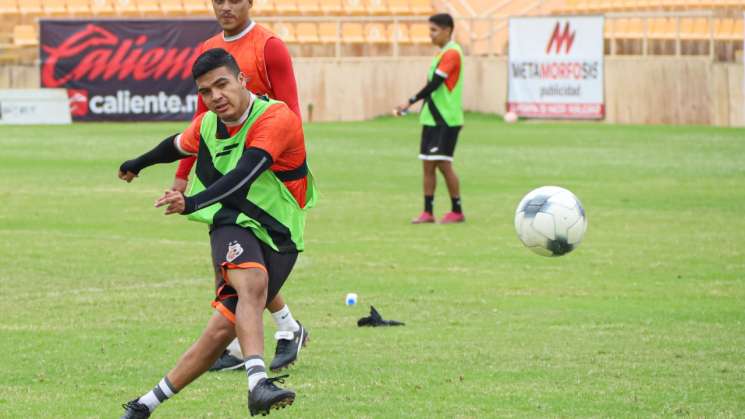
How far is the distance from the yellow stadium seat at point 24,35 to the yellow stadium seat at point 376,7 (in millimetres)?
9177

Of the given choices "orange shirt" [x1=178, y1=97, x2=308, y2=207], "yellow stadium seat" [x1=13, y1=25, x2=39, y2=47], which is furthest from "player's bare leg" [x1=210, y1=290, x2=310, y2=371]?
"yellow stadium seat" [x1=13, y1=25, x2=39, y2=47]

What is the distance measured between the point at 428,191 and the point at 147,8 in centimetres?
2217

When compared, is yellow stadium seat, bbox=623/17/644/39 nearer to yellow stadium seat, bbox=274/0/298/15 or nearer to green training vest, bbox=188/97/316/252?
yellow stadium seat, bbox=274/0/298/15

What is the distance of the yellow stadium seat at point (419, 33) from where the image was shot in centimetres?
3631

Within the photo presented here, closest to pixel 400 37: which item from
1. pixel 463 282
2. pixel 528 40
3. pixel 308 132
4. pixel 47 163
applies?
pixel 528 40

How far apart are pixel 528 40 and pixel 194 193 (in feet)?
87.5

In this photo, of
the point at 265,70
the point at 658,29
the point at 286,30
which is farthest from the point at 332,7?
the point at 265,70

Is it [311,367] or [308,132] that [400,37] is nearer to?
[308,132]

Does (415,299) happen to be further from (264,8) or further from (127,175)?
(264,8)

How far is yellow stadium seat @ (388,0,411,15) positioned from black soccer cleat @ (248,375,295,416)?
32726 millimetres

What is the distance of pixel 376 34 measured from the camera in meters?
35.6

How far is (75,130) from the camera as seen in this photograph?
93.0ft

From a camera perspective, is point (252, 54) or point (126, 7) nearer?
point (252, 54)

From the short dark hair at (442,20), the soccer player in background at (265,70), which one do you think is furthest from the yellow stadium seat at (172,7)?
the soccer player in background at (265,70)
